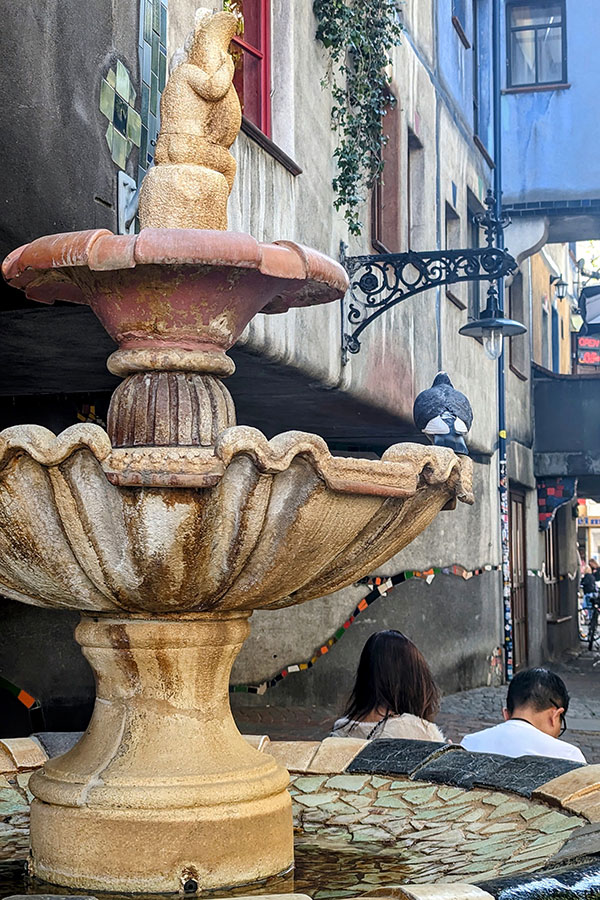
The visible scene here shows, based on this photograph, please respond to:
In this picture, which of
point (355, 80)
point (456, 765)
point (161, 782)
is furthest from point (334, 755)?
point (355, 80)

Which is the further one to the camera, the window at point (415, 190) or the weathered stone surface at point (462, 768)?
the window at point (415, 190)

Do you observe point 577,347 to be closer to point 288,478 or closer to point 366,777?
point 366,777

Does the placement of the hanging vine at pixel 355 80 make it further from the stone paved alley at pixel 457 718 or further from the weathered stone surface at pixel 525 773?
the weathered stone surface at pixel 525 773

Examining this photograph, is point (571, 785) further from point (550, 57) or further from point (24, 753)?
point (550, 57)

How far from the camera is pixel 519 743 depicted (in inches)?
203

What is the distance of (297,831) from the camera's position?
4.16m

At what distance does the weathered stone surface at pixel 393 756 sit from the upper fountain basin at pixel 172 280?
71.8 inches

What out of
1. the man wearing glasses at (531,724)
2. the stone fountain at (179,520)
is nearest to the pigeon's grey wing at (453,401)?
the man wearing glasses at (531,724)

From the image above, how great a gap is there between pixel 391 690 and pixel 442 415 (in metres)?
1.96

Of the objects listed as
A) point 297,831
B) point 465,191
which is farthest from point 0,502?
point 465,191

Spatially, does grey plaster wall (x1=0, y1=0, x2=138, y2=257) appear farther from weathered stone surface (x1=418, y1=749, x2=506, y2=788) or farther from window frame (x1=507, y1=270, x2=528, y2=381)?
window frame (x1=507, y1=270, x2=528, y2=381)

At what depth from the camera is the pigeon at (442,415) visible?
22.5 feet

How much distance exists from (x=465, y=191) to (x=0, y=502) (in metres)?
13.0

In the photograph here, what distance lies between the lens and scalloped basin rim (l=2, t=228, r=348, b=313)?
318 centimetres
